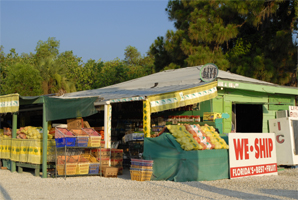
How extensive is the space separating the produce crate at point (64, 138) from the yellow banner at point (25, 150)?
50 cm

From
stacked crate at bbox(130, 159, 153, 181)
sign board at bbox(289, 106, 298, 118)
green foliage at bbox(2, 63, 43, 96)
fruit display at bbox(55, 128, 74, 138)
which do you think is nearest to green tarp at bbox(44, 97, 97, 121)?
fruit display at bbox(55, 128, 74, 138)

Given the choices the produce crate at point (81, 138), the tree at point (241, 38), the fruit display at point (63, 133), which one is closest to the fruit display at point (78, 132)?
the produce crate at point (81, 138)

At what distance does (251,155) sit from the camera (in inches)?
452

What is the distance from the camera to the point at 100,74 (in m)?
36.2

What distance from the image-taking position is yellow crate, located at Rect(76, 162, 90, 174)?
1101cm

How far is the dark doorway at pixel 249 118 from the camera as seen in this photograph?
18406 mm

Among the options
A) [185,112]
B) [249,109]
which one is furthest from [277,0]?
[185,112]

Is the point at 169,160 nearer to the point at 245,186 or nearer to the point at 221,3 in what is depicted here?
the point at 245,186

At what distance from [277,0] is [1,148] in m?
21.5

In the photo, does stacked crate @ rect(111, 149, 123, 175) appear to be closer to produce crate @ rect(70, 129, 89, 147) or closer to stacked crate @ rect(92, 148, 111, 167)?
stacked crate @ rect(92, 148, 111, 167)

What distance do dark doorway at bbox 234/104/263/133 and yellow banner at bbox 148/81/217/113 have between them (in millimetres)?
5600

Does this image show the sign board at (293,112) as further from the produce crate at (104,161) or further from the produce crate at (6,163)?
the produce crate at (6,163)

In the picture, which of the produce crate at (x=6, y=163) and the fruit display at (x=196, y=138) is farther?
the produce crate at (x=6, y=163)

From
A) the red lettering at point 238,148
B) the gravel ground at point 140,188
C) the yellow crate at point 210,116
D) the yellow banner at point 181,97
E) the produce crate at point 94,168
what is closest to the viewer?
the gravel ground at point 140,188
